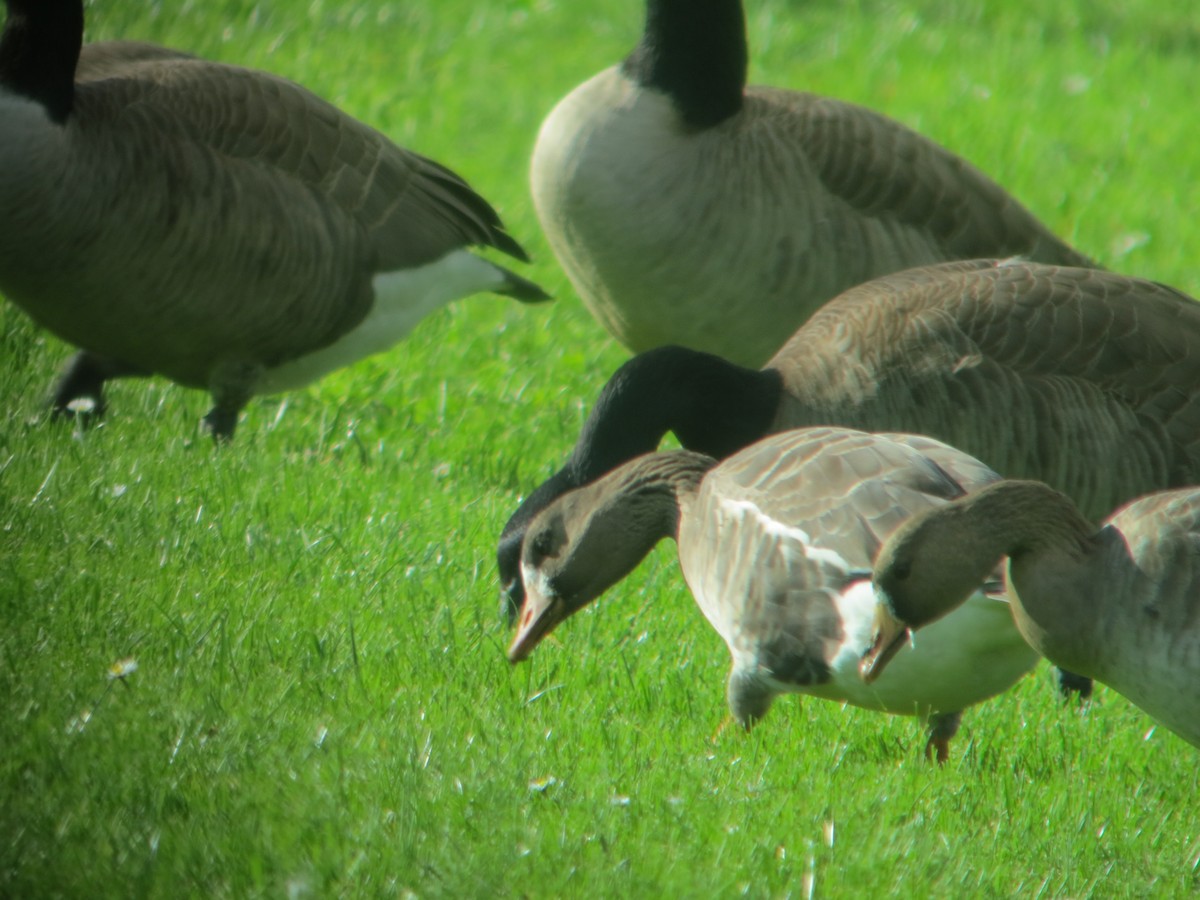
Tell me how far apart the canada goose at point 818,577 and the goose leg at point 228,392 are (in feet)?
7.33

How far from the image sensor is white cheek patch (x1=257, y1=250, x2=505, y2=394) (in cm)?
698

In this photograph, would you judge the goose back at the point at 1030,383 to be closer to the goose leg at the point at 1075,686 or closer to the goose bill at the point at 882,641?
the goose leg at the point at 1075,686

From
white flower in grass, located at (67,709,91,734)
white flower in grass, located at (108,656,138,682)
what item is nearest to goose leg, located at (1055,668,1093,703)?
white flower in grass, located at (108,656,138,682)

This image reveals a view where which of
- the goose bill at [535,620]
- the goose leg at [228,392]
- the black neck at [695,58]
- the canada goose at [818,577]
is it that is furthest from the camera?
the black neck at [695,58]

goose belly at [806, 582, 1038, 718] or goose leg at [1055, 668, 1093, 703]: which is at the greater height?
goose belly at [806, 582, 1038, 718]

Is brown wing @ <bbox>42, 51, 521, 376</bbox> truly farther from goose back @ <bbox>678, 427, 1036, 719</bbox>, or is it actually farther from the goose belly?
the goose belly

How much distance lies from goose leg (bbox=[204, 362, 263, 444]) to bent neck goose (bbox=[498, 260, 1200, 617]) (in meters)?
1.64

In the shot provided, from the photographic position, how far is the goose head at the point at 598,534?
16.4ft

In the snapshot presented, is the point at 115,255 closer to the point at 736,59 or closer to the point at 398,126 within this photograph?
the point at 736,59

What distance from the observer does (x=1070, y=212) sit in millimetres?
11242

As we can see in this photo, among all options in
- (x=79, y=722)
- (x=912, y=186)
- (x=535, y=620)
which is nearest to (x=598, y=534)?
(x=535, y=620)

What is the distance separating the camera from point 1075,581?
13.8 feet

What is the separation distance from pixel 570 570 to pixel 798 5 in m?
10.9

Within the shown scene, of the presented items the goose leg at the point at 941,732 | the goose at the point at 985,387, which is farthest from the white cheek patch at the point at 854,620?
the goose at the point at 985,387
